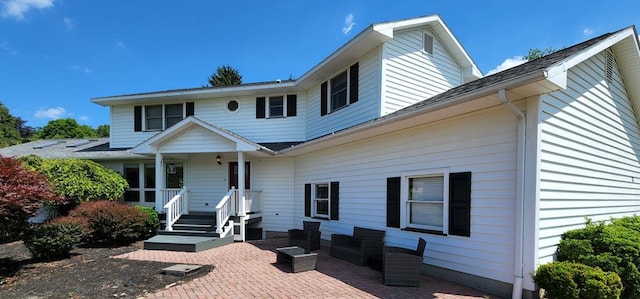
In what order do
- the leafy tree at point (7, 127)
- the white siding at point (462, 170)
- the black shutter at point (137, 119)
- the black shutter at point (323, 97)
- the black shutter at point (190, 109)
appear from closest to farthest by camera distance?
the white siding at point (462, 170), the black shutter at point (323, 97), the black shutter at point (190, 109), the black shutter at point (137, 119), the leafy tree at point (7, 127)

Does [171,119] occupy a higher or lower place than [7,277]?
higher

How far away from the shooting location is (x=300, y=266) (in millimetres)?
6758

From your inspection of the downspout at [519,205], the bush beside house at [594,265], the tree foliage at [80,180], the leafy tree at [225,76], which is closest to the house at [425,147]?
the downspout at [519,205]

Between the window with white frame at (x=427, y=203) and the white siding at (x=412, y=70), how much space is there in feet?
8.99

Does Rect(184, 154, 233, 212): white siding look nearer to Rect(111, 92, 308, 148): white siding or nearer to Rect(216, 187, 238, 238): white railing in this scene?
Rect(111, 92, 308, 148): white siding

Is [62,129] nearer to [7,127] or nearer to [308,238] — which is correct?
[7,127]

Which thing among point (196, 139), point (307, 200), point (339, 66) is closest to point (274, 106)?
point (196, 139)

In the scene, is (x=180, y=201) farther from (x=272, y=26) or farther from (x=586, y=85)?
(x=586, y=85)

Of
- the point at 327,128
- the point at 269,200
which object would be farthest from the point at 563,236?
the point at 269,200

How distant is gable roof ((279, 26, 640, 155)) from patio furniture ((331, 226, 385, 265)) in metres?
2.52

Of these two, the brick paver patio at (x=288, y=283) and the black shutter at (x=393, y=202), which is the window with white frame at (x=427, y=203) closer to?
the black shutter at (x=393, y=202)

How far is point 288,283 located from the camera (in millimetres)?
5977

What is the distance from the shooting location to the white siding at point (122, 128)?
14.6 meters

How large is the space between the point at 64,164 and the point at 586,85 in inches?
621
